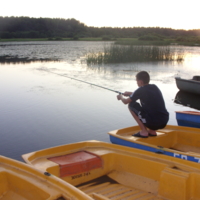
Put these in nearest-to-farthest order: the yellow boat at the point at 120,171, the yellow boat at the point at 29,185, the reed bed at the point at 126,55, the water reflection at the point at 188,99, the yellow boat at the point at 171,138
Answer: the yellow boat at the point at 29,185
the yellow boat at the point at 120,171
the yellow boat at the point at 171,138
the water reflection at the point at 188,99
the reed bed at the point at 126,55

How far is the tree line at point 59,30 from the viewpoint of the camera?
48356mm

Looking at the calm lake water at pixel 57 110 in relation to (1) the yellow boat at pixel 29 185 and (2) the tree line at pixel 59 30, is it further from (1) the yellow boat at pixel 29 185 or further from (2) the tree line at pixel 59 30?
(2) the tree line at pixel 59 30

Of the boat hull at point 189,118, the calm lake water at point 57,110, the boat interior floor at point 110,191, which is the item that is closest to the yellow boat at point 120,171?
the boat interior floor at point 110,191

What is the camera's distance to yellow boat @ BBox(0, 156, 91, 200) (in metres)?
1.99

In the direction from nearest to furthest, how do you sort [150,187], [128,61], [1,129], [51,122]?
[150,187], [1,129], [51,122], [128,61]

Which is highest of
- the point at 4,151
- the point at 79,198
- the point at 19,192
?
the point at 79,198

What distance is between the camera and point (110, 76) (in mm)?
10961

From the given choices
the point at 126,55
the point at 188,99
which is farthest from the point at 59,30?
the point at 188,99

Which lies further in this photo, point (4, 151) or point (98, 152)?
point (4, 151)

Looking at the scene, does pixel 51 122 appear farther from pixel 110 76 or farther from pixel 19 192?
pixel 110 76

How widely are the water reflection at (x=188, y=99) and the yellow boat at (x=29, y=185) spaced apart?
19.1ft

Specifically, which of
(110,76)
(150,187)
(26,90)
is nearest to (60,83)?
(26,90)

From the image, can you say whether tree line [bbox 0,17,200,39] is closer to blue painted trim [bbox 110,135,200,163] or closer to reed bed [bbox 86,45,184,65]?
reed bed [bbox 86,45,184,65]

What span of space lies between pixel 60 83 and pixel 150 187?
7179mm
